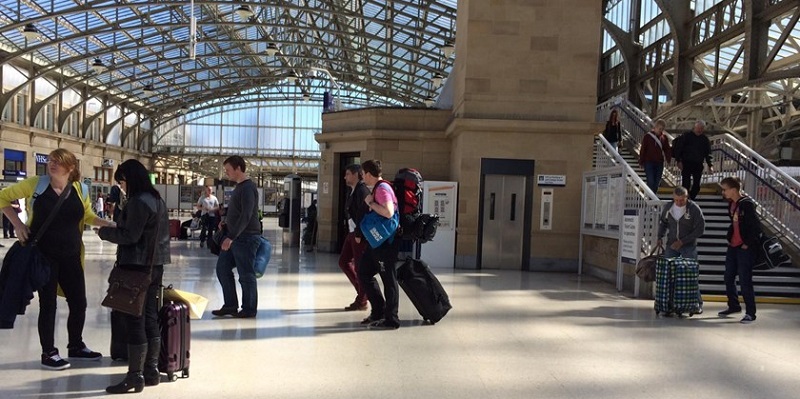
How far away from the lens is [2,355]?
190 inches

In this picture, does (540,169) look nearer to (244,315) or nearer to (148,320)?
(244,315)

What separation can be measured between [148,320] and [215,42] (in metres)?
30.3

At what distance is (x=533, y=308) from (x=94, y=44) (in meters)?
32.8

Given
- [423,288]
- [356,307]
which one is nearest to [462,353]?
[423,288]

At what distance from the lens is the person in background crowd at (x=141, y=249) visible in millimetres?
3877

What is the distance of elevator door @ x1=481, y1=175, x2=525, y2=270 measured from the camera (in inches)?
464

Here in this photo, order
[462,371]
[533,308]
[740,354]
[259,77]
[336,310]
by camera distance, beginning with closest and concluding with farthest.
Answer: [462,371] < [740,354] < [336,310] < [533,308] < [259,77]

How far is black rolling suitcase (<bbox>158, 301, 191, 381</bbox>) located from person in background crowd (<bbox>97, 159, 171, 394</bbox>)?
10 cm

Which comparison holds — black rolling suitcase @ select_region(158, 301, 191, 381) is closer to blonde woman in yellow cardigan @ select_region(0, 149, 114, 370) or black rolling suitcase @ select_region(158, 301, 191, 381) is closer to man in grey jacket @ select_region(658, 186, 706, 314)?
blonde woman in yellow cardigan @ select_region(0, 149, 114, 370)

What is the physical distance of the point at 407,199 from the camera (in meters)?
6.22

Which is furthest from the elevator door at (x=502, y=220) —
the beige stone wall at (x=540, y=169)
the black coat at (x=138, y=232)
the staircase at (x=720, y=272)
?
the black coat at (x=138, y=232)

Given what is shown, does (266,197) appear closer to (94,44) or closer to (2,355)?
(94,44)

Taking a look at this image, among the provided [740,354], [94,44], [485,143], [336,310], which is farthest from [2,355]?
[94,44]

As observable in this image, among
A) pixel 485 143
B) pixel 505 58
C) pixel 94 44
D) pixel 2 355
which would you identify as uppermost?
pixel 94 44
